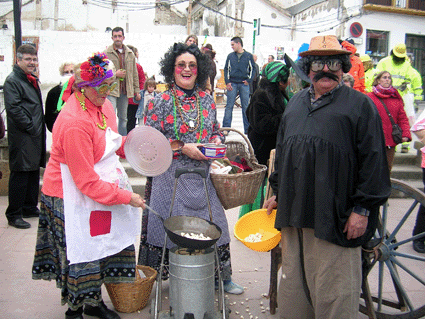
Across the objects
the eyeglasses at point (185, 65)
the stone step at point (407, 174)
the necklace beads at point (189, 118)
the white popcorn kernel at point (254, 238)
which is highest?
the eyeglasses at point (185, 65)

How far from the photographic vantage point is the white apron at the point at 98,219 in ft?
8.18

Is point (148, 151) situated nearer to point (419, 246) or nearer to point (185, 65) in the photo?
point (185, 65)

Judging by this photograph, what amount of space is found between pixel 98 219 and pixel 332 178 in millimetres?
1435

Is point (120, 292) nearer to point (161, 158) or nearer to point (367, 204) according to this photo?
point (161, 158)

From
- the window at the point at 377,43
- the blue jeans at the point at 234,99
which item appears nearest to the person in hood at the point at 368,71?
the blue jeans at the point at 234,99

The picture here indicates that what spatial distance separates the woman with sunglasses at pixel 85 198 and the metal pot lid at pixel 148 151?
97mm

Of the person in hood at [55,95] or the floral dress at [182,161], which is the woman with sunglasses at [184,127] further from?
the person in hood at [55,95]

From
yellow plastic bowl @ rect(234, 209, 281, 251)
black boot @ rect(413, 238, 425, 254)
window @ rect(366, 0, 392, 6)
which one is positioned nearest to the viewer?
yellow plastic bowl @ rect(234, 209, 281, 251)

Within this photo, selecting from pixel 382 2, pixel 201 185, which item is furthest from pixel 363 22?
pixel 201 185

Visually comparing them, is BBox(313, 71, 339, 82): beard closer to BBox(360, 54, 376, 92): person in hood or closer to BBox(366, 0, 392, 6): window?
BBox(360, 54, 376, 92): person in hood

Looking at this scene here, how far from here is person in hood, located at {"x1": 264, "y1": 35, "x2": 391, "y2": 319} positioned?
211 centimetres

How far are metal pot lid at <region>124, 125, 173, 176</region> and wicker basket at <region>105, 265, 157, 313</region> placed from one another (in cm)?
85

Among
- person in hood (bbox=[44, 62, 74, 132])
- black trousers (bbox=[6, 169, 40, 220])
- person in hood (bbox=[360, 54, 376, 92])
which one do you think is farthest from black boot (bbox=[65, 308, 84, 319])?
person in hood (bbox=[360, 54, 376, 92])

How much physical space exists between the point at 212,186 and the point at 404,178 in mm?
4942
